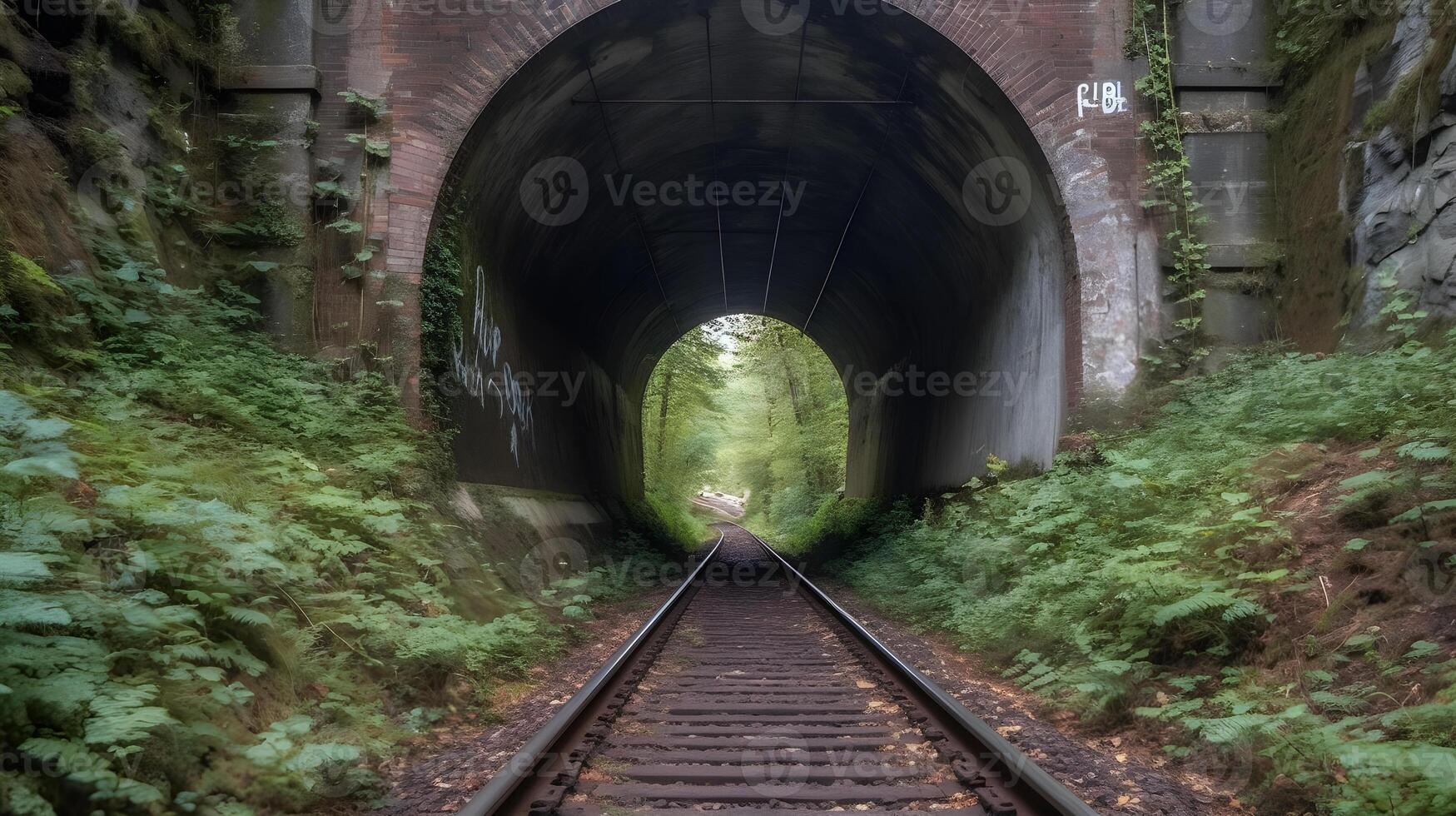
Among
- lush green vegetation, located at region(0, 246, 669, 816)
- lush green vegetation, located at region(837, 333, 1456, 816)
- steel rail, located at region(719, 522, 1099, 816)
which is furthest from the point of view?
lush green vegetation, located at region(837, 333, 1456, 816)

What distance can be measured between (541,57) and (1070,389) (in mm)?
5812

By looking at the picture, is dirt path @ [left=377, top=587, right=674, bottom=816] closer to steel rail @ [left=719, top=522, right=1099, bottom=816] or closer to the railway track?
the railway track

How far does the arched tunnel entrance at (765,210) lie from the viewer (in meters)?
8.45

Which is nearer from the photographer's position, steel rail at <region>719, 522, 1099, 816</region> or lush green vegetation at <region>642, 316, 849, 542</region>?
steel rail at <region>719, 522, 1099, 816</region>

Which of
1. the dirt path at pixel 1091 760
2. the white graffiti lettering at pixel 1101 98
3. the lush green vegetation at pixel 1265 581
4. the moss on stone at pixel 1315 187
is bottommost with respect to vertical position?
the dirt path at pixel 1091 760

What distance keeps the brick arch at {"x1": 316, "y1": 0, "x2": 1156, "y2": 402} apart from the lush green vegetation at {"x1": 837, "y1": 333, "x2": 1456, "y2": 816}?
3.69 ft

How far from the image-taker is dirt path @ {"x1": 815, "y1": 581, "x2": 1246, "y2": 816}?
343cm

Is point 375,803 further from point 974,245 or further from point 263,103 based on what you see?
point 974,245

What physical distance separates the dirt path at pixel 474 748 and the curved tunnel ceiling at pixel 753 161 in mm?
4823

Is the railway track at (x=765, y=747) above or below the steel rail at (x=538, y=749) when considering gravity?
below

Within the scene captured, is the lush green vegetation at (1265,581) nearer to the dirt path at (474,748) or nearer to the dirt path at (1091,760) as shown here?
the dirt path at (1091,760)

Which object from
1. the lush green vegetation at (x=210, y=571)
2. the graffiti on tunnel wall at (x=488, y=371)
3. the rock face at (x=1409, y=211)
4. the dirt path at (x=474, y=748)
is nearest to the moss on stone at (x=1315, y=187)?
the rock face at (x=1409, y=211)

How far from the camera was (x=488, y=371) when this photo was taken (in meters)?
9.45

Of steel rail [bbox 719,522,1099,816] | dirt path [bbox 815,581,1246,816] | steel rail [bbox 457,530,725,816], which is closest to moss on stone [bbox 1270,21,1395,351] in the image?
dirt path [bbox 815,581,1246,816]
